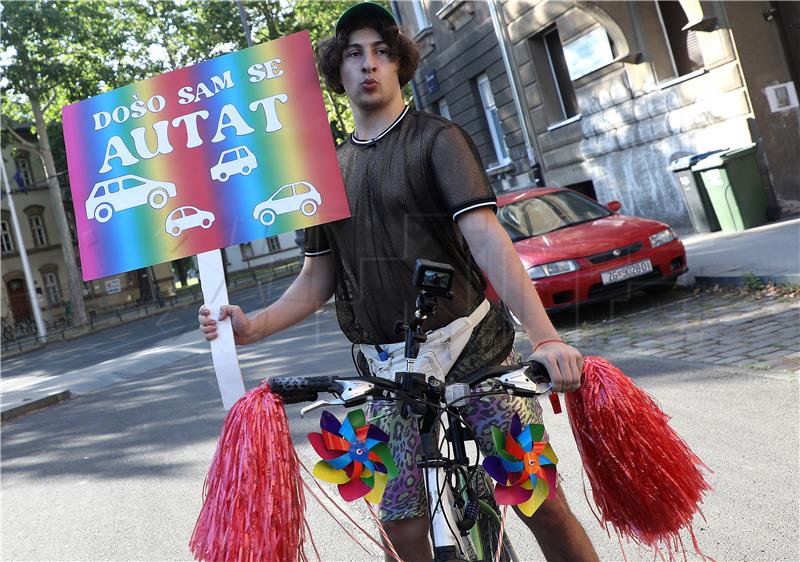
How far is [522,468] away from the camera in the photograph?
219 cm

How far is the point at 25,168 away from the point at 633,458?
55.3m

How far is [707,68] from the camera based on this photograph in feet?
43.6

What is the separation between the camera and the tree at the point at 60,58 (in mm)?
34125

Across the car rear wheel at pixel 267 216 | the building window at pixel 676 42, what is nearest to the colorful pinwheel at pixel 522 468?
the car rear wheel at pixel 267 216

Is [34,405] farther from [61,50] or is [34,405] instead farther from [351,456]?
[61,50]

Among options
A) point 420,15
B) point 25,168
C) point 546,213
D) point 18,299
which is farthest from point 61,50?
point 546,213

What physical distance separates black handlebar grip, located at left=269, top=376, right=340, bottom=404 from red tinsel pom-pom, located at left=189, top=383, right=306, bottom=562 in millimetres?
25

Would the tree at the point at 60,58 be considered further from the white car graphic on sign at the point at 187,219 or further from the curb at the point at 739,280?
the white car graphic on sign at the point at 187,219

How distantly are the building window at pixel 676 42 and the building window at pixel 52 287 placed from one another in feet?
146

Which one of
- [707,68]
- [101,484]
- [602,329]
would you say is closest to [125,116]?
[101,484]

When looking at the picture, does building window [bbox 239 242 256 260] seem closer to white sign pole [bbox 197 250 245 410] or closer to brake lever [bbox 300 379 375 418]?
white sign pole [bbox 197 250 245 410]

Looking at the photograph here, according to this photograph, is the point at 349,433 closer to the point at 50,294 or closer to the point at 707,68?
the point at 707,68

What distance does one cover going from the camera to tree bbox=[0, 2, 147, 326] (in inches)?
1344

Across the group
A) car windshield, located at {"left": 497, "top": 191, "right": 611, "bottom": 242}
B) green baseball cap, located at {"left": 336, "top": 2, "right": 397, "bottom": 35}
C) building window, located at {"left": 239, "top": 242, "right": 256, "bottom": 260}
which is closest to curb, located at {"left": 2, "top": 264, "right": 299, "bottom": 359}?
building window, located at {"left": 239, "top": 242, "right": 256, "bottom": 260}
